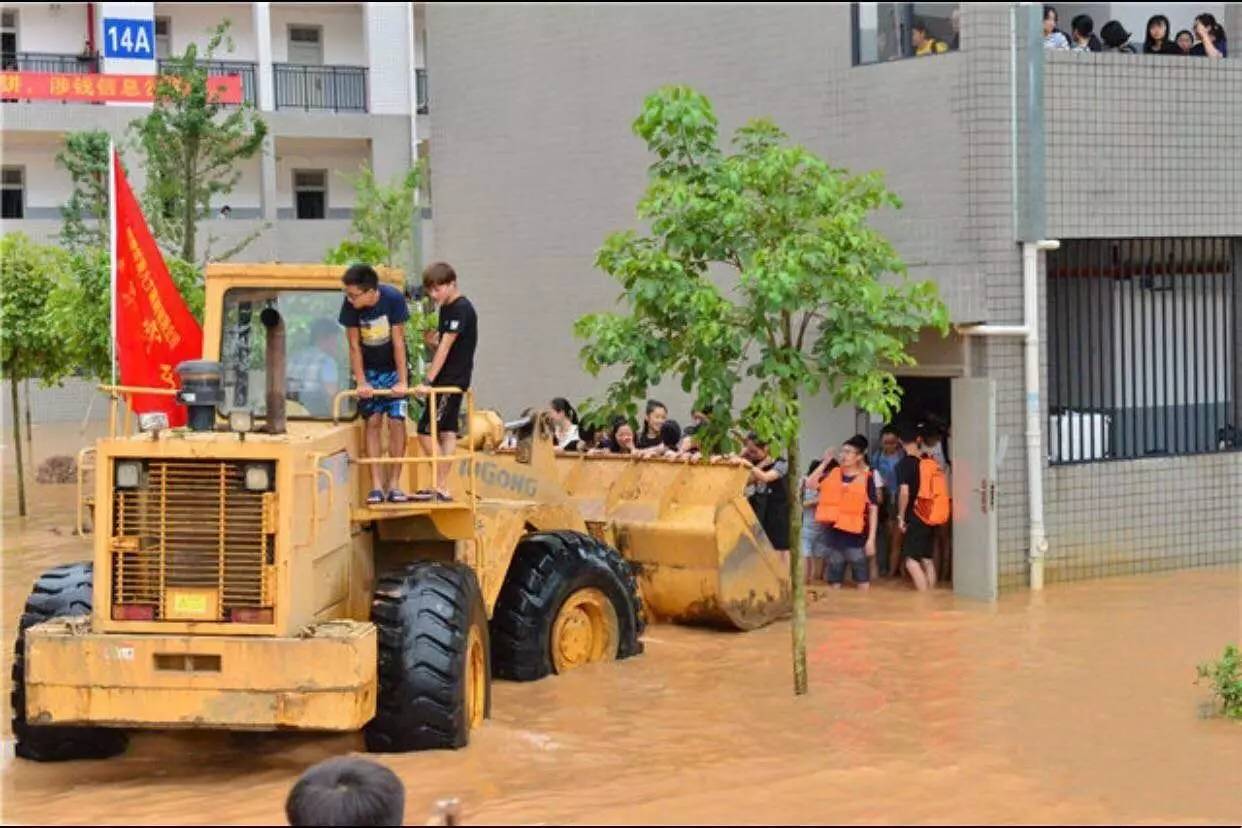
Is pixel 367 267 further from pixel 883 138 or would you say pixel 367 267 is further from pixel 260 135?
pixel 260 135

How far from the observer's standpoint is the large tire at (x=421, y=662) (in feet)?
32.2

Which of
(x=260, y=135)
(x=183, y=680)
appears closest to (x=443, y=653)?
(x=183, y=680)

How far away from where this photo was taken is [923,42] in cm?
1730

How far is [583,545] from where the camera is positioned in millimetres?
12773

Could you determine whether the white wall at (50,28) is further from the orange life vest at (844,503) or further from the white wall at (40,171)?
the orange life vest at (844,503)

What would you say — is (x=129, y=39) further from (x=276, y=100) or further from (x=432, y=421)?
(x=432, y=421)

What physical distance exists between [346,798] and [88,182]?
25276 millimetres

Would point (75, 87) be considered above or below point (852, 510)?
above

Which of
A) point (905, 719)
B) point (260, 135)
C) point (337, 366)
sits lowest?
point (905, 719)

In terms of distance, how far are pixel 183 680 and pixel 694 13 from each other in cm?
1217

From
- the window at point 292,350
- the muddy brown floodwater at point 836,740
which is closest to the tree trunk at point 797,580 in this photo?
the muddy brown floodwater at point 836,740

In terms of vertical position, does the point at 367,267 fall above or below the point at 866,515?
above

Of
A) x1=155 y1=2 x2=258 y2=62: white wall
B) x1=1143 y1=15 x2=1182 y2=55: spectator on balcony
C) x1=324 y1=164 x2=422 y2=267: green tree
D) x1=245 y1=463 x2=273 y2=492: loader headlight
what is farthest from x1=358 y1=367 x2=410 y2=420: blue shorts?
x1=155 y1=2 x2=258 y2=62: white wall

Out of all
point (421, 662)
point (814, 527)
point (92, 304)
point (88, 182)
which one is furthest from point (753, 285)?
point (88, 182)
